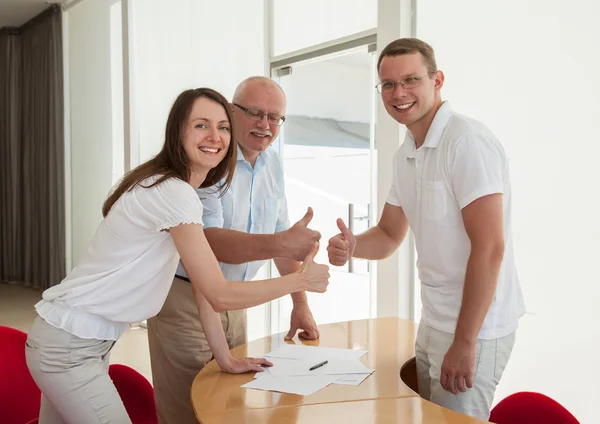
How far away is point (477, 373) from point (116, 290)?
1119mm

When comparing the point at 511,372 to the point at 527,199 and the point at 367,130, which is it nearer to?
the point at 527,199

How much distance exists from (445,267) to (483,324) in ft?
0.69

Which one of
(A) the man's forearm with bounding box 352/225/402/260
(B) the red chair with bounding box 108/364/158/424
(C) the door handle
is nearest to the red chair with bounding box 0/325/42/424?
(B) the red chair with bounding box 108/364/158/424

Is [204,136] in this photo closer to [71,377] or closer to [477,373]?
[71,377]

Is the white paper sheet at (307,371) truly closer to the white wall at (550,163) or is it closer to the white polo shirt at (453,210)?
the white polo shirt at (453,210)

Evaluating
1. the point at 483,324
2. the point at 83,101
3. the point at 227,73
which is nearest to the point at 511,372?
the point at 483,324

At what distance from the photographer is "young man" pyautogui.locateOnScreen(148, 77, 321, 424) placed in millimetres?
2404

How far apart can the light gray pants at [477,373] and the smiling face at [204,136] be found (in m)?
0.92

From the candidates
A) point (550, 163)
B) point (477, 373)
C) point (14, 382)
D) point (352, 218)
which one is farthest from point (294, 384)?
point (352, 218)

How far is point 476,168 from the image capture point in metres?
1.90

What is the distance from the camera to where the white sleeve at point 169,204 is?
181 centimetres

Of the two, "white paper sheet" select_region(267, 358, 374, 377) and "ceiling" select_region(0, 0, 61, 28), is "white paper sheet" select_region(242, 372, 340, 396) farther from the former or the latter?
"ceiling" select_region(0, 0, 61, 28)

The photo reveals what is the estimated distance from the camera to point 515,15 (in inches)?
127

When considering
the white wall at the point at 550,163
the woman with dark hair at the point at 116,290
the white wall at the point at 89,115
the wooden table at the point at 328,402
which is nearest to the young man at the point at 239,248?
the wooden table at the point at 328,402
